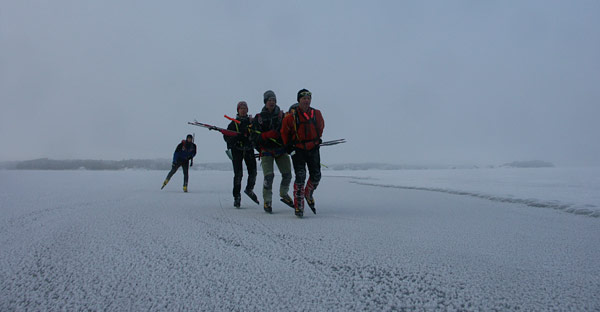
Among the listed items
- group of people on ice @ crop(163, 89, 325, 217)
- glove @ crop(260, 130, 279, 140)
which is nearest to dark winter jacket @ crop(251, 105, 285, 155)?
group of people on ice @ crop(163, 89, 325, 217)

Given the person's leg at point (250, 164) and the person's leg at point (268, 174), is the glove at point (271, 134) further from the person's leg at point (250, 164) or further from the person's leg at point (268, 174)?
the person's leg at point (250, 164)

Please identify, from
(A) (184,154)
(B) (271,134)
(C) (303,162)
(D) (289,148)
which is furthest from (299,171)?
(A) (184,154)

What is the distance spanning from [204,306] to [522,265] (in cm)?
196

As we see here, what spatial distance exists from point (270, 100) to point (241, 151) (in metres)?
1.18

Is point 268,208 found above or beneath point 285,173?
beneath

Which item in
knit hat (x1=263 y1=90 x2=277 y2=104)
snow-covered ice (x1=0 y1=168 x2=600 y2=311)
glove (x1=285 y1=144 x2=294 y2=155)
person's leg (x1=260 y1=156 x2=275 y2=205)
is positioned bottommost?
snow-covered ice (x1=0 y1=168 x2=600 y2=311)

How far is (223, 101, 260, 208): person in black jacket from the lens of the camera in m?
5.55

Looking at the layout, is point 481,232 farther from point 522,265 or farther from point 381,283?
point 381,283

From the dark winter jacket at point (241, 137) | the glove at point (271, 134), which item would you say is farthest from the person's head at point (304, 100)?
the dark winter jacket at point (241, 137)

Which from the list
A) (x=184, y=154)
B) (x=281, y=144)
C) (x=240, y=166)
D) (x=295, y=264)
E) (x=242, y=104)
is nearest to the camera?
(x=295, y=264)

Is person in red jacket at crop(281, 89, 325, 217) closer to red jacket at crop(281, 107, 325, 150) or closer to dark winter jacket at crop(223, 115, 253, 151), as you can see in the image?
red jacket at crop(281, 107, 325, 150)

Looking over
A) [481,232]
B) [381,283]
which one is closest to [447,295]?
[381,283]

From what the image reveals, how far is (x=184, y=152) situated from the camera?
9.39m

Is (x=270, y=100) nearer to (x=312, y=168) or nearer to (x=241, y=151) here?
(x=241, y=151)
